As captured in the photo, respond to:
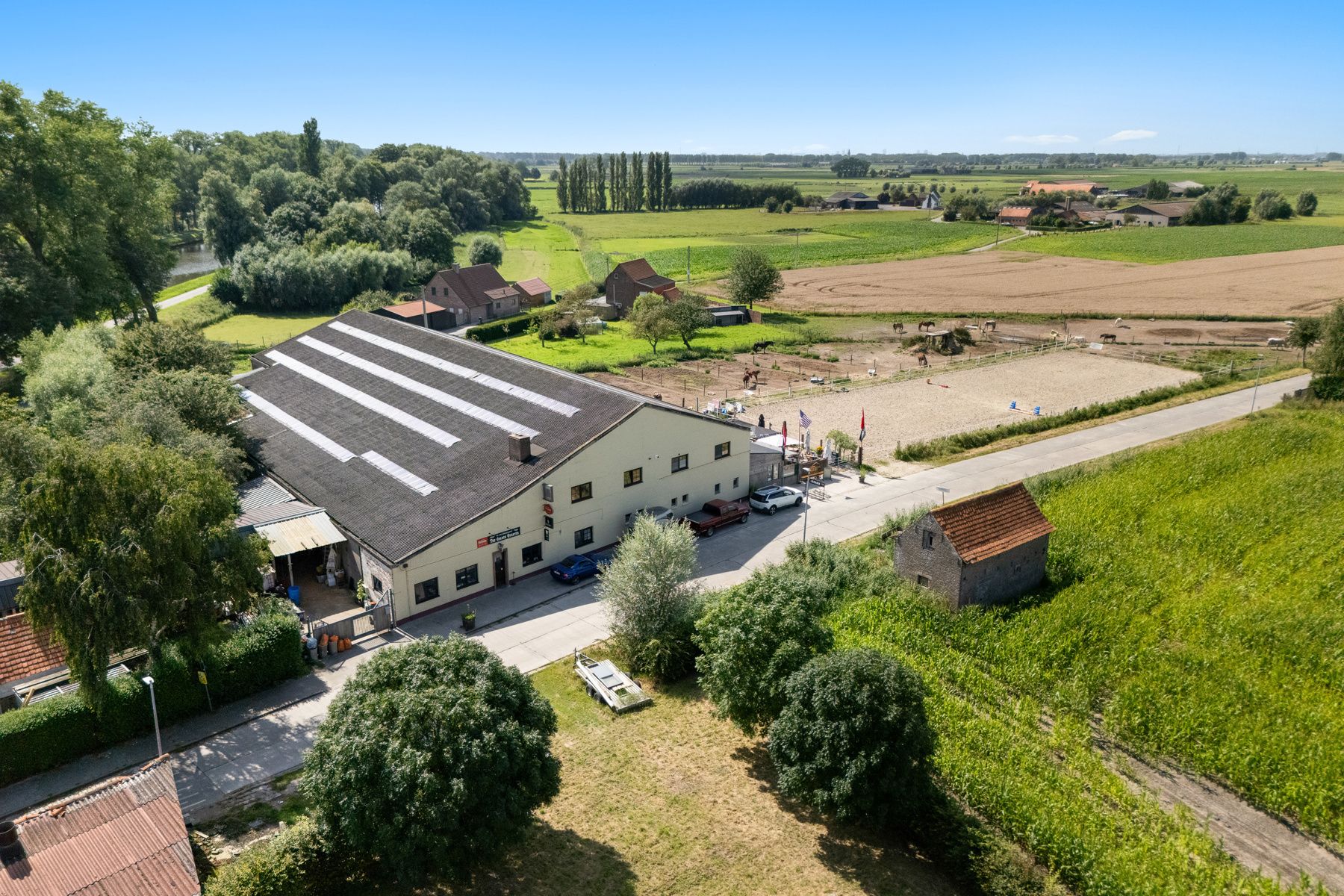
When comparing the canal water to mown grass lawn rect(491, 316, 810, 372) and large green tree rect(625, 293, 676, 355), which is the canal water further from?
large green tree rect(625, 293, 676, 355)

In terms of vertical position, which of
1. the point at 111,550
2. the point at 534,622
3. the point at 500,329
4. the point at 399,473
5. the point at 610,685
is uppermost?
the point at 111,550

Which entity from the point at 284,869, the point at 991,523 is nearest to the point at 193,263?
the point at 991,523

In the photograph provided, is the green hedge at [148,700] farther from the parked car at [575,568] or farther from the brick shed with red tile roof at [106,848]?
the parked car at [575,568]

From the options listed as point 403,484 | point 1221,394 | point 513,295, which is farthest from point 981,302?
point 403,484

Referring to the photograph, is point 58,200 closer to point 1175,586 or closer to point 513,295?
point 513,295

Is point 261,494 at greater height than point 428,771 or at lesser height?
lesser

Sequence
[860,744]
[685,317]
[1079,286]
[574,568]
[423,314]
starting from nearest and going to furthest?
[860,744], [574,568], [685,317], [423,314], [1079,286]

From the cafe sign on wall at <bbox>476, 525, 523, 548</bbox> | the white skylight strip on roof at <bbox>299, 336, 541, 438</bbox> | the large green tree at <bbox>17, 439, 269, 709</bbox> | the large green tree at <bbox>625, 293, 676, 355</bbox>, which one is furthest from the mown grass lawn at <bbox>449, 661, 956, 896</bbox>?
the large green tree at <bbox>625, 293, 676, 355</bbox>

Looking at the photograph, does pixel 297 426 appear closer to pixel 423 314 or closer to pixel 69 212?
pixel 69 212
